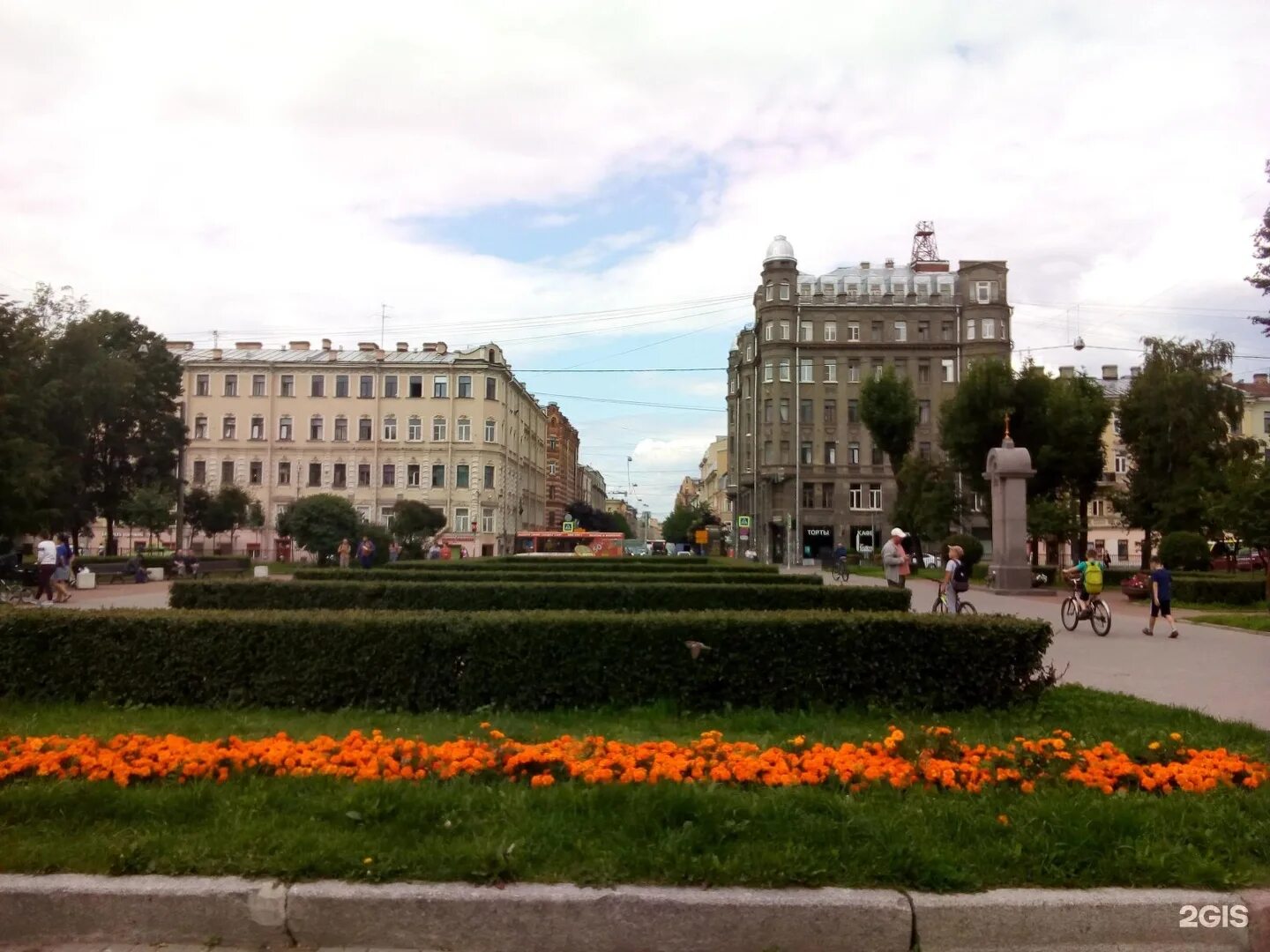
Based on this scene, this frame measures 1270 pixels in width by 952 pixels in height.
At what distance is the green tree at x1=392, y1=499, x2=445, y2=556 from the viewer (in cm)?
5350

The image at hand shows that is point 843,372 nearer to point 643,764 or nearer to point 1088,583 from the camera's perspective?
point 1088,583

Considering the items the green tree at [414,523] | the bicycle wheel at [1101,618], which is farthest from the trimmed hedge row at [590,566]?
the green tree at [414,523]

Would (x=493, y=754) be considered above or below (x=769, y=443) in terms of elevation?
below

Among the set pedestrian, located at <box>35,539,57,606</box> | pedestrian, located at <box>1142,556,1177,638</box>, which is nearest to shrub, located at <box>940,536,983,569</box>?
pedestrian, located at <box>1142,556,1177,638</box>

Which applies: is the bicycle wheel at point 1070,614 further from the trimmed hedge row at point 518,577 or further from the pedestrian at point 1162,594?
the trimmed hedge row at point 518,577

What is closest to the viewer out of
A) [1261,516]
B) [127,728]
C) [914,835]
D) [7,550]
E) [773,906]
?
[773,906]

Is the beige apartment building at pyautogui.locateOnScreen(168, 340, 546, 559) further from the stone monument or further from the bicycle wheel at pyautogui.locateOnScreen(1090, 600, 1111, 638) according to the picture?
the bicycle wheel at pyautogui.locateOnScreen(1090, 600, 1111, 638)

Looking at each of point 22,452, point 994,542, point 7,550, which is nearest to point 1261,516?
point 994,542

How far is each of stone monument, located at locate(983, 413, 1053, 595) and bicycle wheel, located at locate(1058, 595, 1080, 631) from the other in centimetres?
1102

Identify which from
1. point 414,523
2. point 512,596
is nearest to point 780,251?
point 414,523

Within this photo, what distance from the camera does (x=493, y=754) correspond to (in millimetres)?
5953

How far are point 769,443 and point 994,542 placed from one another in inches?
1493

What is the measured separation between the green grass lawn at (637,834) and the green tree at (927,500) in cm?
4415

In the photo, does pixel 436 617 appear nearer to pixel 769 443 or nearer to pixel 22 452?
pixel 22 452
